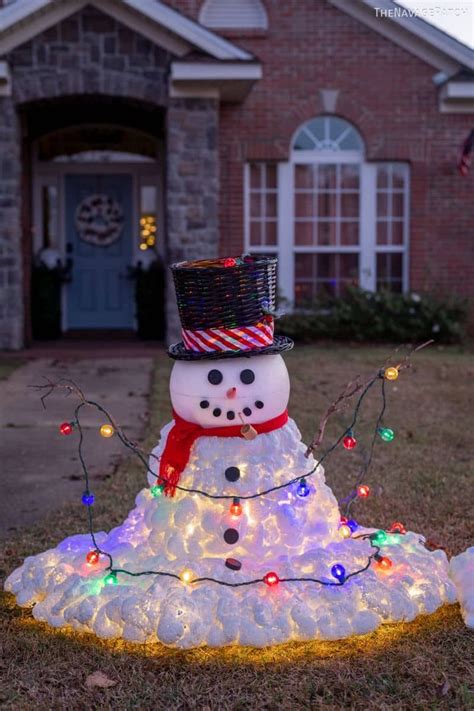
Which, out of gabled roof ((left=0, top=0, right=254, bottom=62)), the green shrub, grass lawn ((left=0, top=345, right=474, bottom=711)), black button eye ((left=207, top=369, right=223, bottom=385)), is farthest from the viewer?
the green shrub

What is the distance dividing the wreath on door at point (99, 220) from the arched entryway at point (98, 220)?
0.02 m

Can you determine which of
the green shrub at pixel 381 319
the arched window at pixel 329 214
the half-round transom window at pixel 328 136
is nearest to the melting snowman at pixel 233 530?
the green shrub at pixel 381 319

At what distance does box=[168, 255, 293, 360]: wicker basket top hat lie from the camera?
3131 millimetres

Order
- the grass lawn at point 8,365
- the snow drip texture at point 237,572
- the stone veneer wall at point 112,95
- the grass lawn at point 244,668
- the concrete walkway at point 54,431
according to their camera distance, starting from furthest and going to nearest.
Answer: the stone veneer wall at point 112,95 → the grass lawn at point 8,365 → the concrete walkway at point 54,431 → the snow drip texture at point 237,572 → the grass lawn at point 244,668

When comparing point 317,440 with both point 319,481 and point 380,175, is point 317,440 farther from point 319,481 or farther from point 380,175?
point 380,175

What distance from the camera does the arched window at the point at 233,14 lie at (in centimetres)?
1241

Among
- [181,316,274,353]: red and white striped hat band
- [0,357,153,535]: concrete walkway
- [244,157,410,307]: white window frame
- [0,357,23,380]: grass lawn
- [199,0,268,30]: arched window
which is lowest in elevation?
[0,357,153,535]: concrete walkway

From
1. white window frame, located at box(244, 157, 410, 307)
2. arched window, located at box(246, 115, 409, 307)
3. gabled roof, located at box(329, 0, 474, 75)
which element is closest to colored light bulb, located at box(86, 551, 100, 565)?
white window frame, located at box(244, 157, 410, 307)

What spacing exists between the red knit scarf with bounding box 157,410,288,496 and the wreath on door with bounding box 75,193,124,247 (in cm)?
1135

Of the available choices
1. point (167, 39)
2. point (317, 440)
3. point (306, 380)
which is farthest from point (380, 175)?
point (317, 440)

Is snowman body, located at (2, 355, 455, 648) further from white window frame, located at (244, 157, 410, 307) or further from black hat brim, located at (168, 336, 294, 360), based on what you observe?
white window frame, located at (244, 157, 410, 307)

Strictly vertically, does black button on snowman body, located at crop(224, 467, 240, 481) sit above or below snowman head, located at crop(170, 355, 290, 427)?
below

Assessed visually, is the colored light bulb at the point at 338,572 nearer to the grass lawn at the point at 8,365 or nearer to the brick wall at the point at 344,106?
the grass lawn at the point at 8,365

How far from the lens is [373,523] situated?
434 cm
